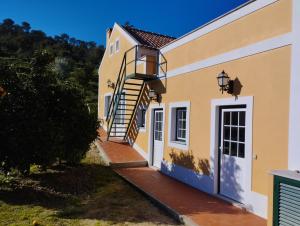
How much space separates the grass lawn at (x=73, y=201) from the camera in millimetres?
5492

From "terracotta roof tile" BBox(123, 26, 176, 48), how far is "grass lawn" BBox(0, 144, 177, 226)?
793 cm

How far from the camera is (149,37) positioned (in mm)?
15406

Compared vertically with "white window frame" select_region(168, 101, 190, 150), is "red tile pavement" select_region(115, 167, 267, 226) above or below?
below

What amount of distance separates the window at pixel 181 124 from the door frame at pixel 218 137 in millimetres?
1988

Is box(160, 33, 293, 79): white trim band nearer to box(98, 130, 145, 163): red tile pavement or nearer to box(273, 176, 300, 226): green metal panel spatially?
box(273, 176, 300, 226): green metal panel

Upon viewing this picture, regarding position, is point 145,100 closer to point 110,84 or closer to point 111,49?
point 110,84

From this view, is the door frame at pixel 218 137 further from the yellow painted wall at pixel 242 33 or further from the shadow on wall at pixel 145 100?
the shadow on wall at pixel 145 100

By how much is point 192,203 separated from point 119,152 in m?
5.81

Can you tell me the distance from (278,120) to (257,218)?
2033 mm

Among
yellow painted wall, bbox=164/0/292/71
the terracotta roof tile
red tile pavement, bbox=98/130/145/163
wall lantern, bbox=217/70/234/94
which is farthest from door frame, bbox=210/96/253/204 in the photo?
the terracotta roof tile

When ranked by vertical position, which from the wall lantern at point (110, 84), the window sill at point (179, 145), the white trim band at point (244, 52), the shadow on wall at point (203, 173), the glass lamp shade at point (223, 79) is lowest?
the shadow on wall at point (203, 173)

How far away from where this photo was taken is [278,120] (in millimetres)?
5449

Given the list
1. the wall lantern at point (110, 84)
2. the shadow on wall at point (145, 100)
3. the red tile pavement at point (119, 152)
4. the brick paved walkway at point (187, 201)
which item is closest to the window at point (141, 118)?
the shadow on wall at point (145, 100)

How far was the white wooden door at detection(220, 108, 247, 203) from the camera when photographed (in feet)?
21.1
